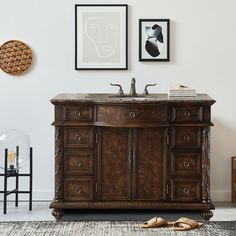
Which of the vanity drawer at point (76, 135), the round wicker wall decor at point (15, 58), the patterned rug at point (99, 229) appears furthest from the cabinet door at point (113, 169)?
the patterned rug at point (99, 229)

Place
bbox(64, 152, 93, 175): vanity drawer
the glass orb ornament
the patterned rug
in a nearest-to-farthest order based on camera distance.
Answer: the patterned rug
bbox(64, 152, 93, 175): vanity drawer
the glass orb ornament

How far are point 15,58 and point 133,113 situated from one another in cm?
134

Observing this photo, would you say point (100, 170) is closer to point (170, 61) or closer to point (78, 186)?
point (78, 186)

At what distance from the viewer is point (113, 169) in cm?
493

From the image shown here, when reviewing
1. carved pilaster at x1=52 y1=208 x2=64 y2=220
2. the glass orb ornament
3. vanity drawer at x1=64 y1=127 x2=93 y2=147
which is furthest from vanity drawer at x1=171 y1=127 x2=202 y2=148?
the glass orb ornament

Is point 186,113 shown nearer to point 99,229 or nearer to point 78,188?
point 78,188

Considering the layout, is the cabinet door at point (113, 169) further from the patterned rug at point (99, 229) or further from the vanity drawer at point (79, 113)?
the patterned rug at point (99, 229)

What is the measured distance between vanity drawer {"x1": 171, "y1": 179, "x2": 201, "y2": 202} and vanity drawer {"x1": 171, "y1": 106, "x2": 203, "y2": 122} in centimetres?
48

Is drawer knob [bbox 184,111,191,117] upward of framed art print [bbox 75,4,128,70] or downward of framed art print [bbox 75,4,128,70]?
downward

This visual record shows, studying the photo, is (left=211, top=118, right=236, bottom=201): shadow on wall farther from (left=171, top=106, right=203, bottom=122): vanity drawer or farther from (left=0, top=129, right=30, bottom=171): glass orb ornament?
(left=0, top=129, right=30, bottom=171): glass orb ornament

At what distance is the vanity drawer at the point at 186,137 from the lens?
4.88 meters

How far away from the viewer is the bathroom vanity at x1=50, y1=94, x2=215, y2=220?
4863 millimetres

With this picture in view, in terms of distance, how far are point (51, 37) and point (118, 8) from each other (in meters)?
0.63

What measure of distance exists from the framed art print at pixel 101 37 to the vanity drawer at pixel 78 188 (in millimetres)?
1112
